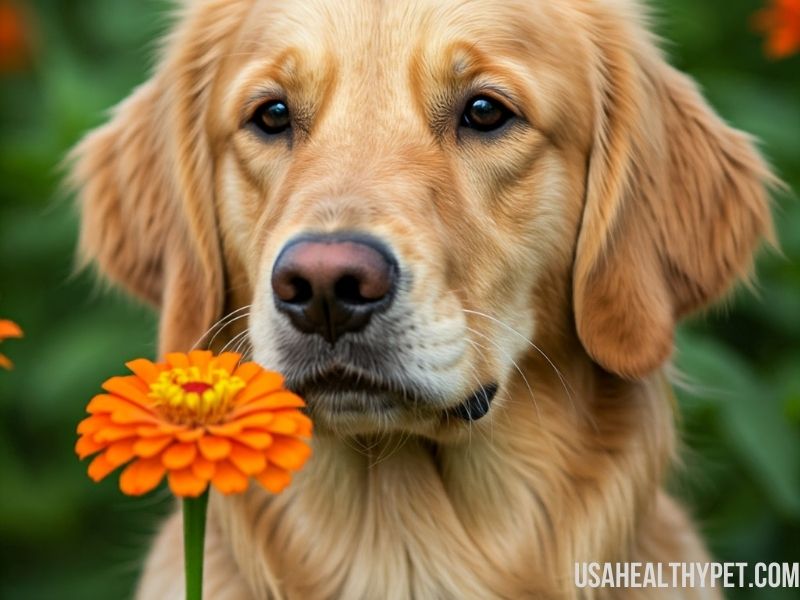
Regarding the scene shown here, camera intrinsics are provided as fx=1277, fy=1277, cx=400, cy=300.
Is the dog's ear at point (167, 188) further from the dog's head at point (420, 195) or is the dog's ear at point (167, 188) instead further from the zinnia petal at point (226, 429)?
the zinnia petal at point (226, 429)

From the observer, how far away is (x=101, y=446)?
6.40 ft

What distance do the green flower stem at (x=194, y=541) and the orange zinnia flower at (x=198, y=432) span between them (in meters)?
0.17

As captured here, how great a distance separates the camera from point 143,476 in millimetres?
1883

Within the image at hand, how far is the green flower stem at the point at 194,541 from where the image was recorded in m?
2.08

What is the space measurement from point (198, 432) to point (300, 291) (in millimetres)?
778

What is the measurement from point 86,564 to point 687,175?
2.99 metres

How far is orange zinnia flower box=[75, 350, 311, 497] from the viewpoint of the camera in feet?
6.12

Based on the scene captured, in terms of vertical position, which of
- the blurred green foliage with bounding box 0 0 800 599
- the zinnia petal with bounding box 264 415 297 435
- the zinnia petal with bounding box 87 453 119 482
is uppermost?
the zinnia petal with bounding box 264 415 297 435

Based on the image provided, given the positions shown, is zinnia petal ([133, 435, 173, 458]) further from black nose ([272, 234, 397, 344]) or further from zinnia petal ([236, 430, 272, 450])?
black nose ([272, 234, 397, 344])

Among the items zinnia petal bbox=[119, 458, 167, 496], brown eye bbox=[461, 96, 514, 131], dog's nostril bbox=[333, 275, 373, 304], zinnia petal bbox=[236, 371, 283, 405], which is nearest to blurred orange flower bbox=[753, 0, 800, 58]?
brown eye bbox=[461, 96, 514, 131]

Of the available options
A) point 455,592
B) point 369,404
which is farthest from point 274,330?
point 455,592

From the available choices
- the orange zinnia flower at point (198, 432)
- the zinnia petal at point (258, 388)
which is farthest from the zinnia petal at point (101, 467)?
the zinnia petal at point (258, 388)

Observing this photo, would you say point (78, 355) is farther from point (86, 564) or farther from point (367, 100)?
point (367, 100)

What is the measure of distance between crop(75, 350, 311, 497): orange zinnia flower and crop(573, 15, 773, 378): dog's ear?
5.02ft
